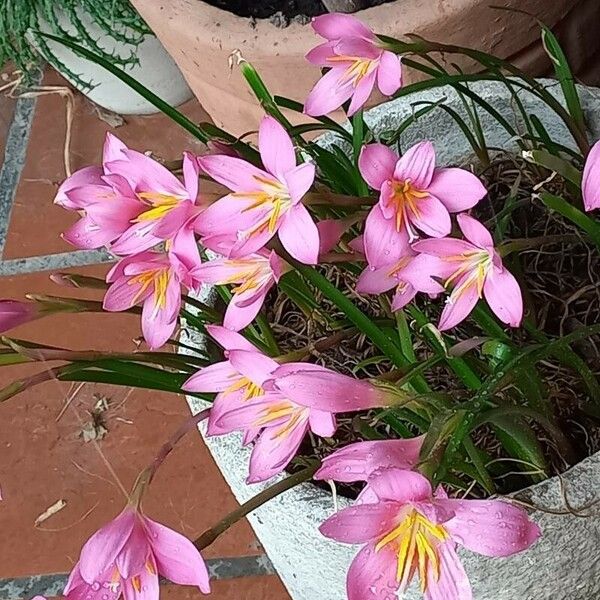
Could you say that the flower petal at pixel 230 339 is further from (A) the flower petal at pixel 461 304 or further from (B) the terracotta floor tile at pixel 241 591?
(B) the terracotta floor tile at pixel 241 591

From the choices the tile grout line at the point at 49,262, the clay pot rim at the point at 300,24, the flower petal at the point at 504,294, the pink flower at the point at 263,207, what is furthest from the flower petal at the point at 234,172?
the tile grout line at the point at 49,262

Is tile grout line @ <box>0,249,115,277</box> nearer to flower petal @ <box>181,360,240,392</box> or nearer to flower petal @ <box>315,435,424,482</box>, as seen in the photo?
flower petal @ <box>181,360,240,392</box>

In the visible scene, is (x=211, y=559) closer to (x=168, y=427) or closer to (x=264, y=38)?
(x=168, y=427)

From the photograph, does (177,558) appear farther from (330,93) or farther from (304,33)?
(304,33)

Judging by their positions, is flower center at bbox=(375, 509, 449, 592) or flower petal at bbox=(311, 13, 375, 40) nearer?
flower center at bbox=(375, 509, 449, 592)

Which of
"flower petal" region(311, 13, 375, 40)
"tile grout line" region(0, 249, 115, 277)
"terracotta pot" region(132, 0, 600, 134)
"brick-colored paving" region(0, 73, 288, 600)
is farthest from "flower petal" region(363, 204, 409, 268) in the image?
"tile grout line" region(0, 249, 115, 277)

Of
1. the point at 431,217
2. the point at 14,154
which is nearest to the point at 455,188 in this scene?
the point at 431,217
